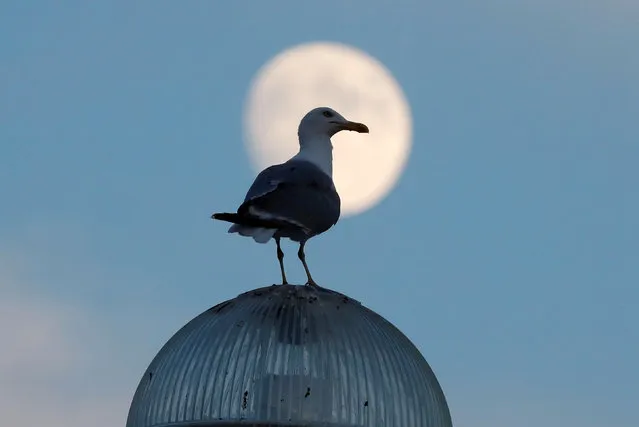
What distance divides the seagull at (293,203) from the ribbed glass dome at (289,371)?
740 millimetres

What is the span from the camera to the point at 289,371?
49.1ft

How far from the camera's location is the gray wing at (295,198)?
54.7 ft

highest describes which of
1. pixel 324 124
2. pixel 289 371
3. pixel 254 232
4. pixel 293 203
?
pixel 324 124

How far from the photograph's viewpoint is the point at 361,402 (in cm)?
1502

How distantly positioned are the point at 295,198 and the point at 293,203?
8 centimetres

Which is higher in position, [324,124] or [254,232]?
[324,124]

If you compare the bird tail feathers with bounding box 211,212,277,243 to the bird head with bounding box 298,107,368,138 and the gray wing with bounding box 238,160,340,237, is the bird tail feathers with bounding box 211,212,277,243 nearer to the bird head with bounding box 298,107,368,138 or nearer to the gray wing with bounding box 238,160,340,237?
the gray wing with bounding box 238,160,340,237

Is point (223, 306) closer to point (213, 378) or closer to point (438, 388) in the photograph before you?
point (213, 378)

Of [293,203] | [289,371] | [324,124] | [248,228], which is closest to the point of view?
[289,371]

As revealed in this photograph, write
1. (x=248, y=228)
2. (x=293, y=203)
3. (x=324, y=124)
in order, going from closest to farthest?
(x=248, y=228) → (x=293, y=203) → (x=324, y=124)

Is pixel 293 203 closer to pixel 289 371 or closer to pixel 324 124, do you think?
pixel 324 124

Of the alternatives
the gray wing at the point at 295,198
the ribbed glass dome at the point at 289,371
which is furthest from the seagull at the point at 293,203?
the ribbed glass dome at the point at 289,371

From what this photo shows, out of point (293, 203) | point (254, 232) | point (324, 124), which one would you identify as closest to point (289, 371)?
point (254, 232)

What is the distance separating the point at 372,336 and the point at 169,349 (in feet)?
7.15
